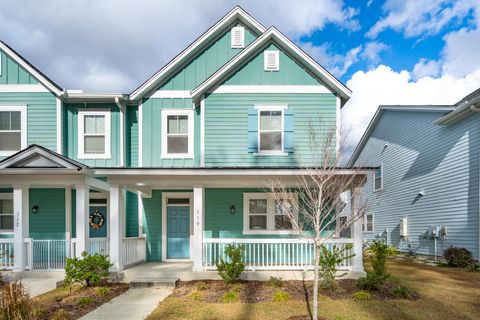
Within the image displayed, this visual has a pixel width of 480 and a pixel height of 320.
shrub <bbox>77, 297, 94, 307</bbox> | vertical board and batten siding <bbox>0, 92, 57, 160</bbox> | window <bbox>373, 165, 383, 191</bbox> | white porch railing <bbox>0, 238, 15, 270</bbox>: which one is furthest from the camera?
window <bbox>373, 165, 383, 191</bbox>

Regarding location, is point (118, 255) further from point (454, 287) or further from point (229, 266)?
point (454, 287)

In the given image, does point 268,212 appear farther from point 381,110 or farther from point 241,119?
point 381,110

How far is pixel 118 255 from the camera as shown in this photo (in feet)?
30.9

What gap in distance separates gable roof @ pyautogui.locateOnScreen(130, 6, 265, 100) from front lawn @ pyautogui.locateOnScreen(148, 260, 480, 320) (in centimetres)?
672

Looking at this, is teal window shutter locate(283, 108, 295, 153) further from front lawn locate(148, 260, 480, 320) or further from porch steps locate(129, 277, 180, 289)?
porch steps locate(129, 277, 180, 289)

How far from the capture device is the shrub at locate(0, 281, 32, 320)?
500 centimetres

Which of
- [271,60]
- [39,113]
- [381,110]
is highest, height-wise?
[271,60]

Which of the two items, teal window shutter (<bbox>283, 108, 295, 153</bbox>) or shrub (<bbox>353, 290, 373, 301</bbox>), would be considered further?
teal window shutter (<bbox>283, 108, 295, 153</bbox>)

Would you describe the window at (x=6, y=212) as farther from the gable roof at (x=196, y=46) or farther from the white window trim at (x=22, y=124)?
the gable roof at (x=196, y=46)

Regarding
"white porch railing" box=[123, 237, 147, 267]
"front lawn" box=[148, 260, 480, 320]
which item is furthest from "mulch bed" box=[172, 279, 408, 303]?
"white porch railing" box=[123, 237, 147, 267]

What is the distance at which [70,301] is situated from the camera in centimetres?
736

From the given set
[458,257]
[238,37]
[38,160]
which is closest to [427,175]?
[458,257]

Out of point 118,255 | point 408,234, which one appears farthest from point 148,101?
point 408,234

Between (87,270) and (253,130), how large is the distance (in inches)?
249
